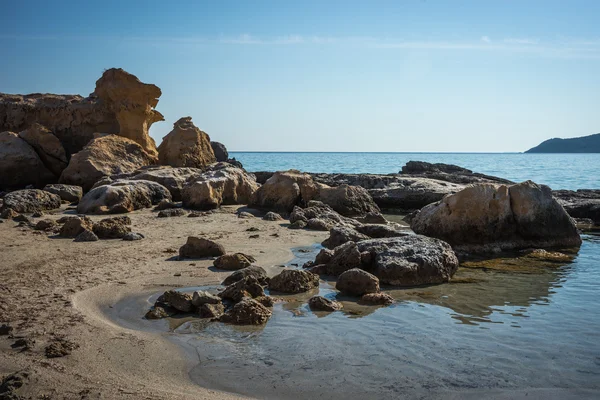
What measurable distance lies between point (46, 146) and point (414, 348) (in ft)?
54.4

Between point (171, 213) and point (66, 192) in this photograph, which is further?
point (66, 192)

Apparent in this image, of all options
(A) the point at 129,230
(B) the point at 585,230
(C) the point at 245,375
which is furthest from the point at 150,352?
(B) the point at 585,230

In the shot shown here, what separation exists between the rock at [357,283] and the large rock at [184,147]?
542 inches

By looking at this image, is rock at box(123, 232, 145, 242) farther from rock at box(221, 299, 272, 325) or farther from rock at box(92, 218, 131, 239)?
rock at box(221, 299, 272, 325)

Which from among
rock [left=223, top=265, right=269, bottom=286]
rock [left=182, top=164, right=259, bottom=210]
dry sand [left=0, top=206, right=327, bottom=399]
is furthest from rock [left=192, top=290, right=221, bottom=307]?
rock [left=182, top=164, right=259, bottom=210]

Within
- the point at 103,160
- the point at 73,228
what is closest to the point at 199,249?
the point at 73,228

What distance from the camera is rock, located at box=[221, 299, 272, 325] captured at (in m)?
5.30

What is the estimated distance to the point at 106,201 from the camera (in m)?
12.6

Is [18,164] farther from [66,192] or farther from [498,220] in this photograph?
[498,220]

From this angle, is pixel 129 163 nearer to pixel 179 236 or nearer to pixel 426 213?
pixel 179 236

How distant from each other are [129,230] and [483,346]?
21.5ft

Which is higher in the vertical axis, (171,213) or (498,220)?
(498,220)

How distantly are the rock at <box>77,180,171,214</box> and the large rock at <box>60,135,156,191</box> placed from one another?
2948mm

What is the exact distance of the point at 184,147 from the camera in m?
19.7
